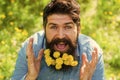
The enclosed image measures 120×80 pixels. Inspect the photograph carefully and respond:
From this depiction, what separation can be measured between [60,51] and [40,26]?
1756mm

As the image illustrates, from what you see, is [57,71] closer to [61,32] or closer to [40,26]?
[61,32]

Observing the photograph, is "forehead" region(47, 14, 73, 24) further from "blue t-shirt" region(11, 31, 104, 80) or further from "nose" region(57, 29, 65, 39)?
"blue t-shirt" region(11, 31, 104, 80)

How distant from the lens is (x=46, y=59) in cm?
246

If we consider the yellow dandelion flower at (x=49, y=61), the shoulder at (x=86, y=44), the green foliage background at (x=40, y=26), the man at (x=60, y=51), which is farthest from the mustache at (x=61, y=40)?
the green foliage background at (x=40, y=26)

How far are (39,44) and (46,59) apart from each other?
0.63ft

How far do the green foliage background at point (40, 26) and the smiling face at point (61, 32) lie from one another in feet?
3.57

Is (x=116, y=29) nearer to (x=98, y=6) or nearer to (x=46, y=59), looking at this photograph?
(x=98, y=6)

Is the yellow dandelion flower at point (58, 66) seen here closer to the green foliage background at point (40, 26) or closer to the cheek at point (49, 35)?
the cheek at point (49, 35)

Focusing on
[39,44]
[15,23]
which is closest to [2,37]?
[15,23]

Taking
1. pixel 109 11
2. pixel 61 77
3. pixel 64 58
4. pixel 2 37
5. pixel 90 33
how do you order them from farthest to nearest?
pixel 109 11
pixel 90 33
pixel 2 37
pixel 61 77
pixel 64 58

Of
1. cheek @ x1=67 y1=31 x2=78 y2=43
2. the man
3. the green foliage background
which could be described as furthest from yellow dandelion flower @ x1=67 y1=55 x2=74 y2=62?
the green foliage background

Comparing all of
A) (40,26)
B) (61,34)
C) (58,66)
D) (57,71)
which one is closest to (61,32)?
(61,34)

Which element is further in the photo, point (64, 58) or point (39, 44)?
point (39, 44)

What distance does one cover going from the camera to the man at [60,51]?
2.36 m
